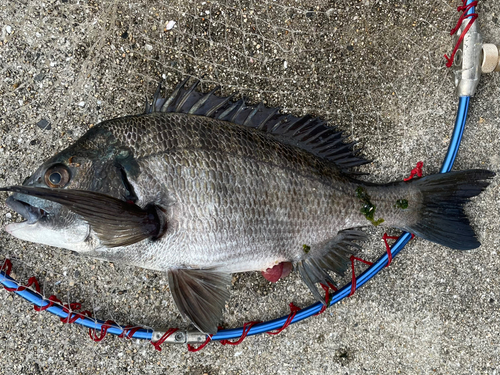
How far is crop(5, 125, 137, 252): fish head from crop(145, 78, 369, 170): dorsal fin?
34 centimetres

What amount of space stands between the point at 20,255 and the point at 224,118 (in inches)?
54.1

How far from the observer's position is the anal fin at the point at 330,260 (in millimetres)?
1749

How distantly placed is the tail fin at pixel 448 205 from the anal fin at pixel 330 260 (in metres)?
0.31

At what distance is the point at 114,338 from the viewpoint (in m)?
1.95

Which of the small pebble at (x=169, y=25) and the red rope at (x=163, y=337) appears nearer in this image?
the red rope at (x=163, y=337)

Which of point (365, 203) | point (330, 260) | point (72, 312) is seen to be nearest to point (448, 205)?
Result: point (365, 203)

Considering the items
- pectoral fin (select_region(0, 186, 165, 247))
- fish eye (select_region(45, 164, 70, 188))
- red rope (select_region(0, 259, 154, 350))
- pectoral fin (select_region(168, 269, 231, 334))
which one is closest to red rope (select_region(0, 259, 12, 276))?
red rope (select_region(0, 259, 154, 350))

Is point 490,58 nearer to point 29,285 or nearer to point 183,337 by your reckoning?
point 183,337

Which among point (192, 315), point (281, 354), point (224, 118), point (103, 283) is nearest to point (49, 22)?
point (224, 118)

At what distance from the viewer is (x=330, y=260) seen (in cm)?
176

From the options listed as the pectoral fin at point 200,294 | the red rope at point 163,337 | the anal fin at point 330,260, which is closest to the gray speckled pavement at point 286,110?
the red rope at point 163,337

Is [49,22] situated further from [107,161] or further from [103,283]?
[103,283]

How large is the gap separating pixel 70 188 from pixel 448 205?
1.79m

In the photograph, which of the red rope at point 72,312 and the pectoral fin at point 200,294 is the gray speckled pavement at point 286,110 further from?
the pectoral fin at point 200,294
